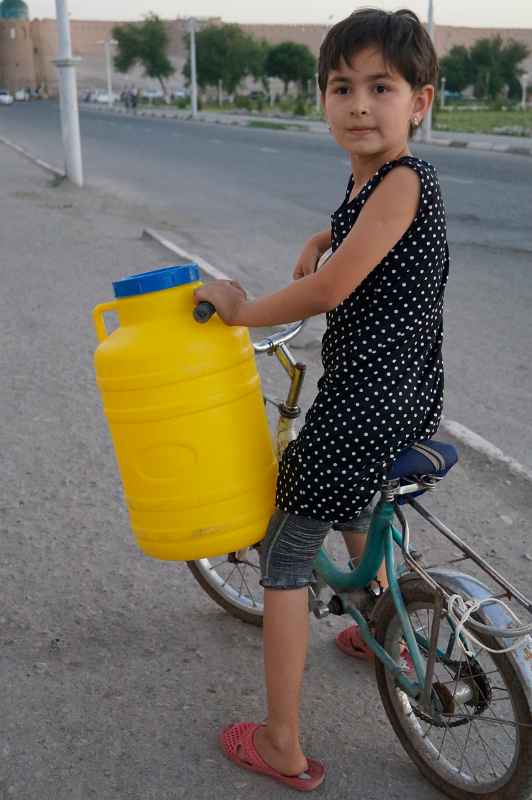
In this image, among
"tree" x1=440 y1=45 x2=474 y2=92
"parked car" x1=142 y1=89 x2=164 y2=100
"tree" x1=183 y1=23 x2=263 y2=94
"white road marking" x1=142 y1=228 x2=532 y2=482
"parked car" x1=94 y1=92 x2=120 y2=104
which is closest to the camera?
"white road marking" x1=142 y1=228 x2=532 y2=482

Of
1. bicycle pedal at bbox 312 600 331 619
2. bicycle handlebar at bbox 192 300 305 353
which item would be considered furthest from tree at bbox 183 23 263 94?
bicycle pedal at bbox 312 600 331 619

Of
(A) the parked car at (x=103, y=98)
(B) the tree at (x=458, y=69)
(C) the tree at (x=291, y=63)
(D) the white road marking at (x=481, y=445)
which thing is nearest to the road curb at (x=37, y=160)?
(D) the white road marking at (x=481, y=445)

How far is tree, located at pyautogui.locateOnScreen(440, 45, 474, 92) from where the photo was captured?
262 feet

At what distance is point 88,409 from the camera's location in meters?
5.08

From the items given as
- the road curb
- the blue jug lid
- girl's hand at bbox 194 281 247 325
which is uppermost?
the blue jug lid

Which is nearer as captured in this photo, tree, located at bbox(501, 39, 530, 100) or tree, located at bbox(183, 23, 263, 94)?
tree, located at bbox(501, 39, 530, 100)

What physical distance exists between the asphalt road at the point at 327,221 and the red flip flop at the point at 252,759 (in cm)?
221

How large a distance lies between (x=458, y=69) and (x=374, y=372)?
8373 centimetres

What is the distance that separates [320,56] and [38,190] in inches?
552

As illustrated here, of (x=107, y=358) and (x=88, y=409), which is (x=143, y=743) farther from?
(x=88, y=409)

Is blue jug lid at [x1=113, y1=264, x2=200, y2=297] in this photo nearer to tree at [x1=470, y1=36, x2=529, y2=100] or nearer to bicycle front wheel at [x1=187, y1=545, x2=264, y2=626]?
bicycle front wheel at [x1=187, y1=545, x2=264, y2=626]

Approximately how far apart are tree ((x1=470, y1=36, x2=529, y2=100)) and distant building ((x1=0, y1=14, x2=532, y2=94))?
2101 inches

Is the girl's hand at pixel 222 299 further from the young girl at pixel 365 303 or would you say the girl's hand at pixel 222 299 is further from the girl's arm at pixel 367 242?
the girl's arm at pixel 367 242

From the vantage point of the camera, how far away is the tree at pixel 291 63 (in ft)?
287
